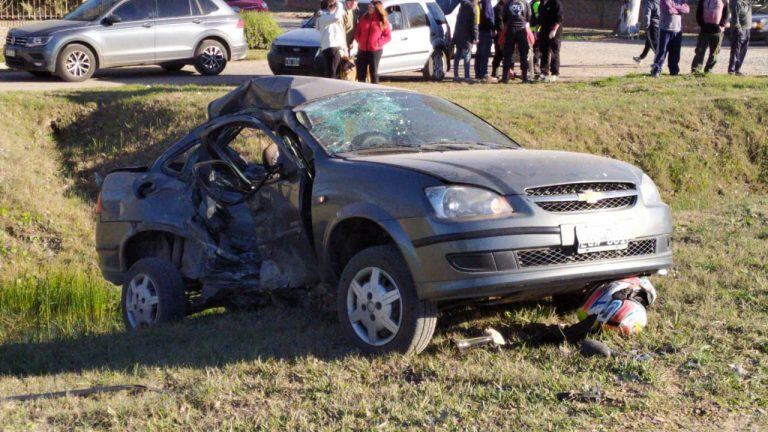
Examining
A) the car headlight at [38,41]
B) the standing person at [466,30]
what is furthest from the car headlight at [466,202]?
the car headlight at [38,41]

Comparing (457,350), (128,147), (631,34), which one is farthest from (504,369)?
(631,34)

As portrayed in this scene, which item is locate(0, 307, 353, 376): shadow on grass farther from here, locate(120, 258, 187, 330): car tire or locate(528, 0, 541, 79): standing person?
locate(528, 0, 541, 79): standing person

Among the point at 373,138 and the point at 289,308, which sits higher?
the point at 373,138

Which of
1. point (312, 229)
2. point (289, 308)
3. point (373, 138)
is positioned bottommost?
point (289, 308)

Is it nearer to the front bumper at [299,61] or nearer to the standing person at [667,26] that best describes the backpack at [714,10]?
the standing person at [667,26]

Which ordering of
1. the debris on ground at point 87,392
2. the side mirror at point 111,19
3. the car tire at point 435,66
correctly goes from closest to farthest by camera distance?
the debris on ground at point 87,392, the side mirror at point 111,19, the car tire at point 435,66

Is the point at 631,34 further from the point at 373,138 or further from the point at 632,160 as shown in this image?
the point at 373,138

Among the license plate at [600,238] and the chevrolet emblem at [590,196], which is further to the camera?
the chevrolet emblem at [590,196]

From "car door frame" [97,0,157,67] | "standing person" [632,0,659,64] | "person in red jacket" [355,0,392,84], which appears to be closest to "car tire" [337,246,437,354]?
"person in red jacket" [355,0,392,84]

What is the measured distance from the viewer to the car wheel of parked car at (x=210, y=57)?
20844 mm

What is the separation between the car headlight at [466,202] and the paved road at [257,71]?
520 inches

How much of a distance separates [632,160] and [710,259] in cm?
591

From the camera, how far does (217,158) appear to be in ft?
26.1

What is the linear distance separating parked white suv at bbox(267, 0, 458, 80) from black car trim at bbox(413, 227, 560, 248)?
44.2 ft
